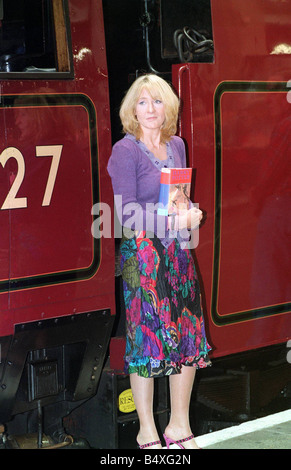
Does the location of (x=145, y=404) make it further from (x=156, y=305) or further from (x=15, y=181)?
(x=15, y=181)

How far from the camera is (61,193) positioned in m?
3.43

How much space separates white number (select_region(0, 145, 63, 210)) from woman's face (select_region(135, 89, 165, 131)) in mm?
358

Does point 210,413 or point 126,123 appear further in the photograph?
point 210,413

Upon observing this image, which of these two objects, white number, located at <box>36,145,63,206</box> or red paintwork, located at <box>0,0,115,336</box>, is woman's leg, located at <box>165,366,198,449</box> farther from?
white number, located at <box>36,145,63,206</box>

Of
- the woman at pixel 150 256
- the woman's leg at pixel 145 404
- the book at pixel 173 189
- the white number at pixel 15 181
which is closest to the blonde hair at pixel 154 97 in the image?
the woman at pixel 150 256

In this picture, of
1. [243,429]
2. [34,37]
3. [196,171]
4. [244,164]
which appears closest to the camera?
[34,37]

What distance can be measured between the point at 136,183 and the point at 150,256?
0.31 meters

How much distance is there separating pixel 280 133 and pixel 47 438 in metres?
1.88

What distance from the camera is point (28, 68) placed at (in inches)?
136

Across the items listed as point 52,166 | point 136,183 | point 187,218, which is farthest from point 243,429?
point 52,166

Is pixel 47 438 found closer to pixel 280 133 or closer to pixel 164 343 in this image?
pixel 164 343

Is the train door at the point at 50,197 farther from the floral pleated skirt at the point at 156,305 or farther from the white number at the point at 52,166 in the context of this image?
the floral pleated skirt at the point at 156,305

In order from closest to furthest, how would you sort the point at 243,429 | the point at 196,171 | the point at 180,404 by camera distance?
the point at 180,404, the point at 196,171, the point at 243,429
